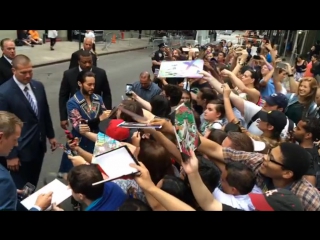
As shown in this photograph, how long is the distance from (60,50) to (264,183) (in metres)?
16.8

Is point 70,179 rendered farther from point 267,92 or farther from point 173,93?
point 267,92

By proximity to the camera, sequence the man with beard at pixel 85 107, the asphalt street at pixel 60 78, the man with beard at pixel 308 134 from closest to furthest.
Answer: the man with beard at pixel 308 134 < the man with beard at pixel 85 107 < the asphalt street at pixel 60 78

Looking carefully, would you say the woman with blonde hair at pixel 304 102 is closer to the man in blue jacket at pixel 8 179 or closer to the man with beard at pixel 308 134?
the man with beard at pixel 308 134

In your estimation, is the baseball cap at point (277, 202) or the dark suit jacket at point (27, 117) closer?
the baseball cap at point (277, 202)

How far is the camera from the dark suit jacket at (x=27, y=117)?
134 inches

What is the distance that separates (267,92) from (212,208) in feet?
13.9

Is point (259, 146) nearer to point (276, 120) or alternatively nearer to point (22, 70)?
point (276, 120)

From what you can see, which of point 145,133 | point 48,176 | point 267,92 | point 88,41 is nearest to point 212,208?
point 145,133

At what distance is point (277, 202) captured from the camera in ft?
6.24

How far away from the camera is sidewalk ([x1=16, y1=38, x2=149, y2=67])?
14695mm

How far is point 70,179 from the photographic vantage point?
7.14 ft

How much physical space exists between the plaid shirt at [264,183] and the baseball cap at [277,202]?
308 mm

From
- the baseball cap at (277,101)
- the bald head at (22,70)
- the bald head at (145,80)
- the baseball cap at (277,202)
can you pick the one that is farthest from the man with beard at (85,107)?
the baseball cap at (277,202)

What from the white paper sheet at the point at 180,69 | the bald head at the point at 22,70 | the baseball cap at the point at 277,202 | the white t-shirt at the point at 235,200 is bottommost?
the white t-shirt at the point at 235,200
